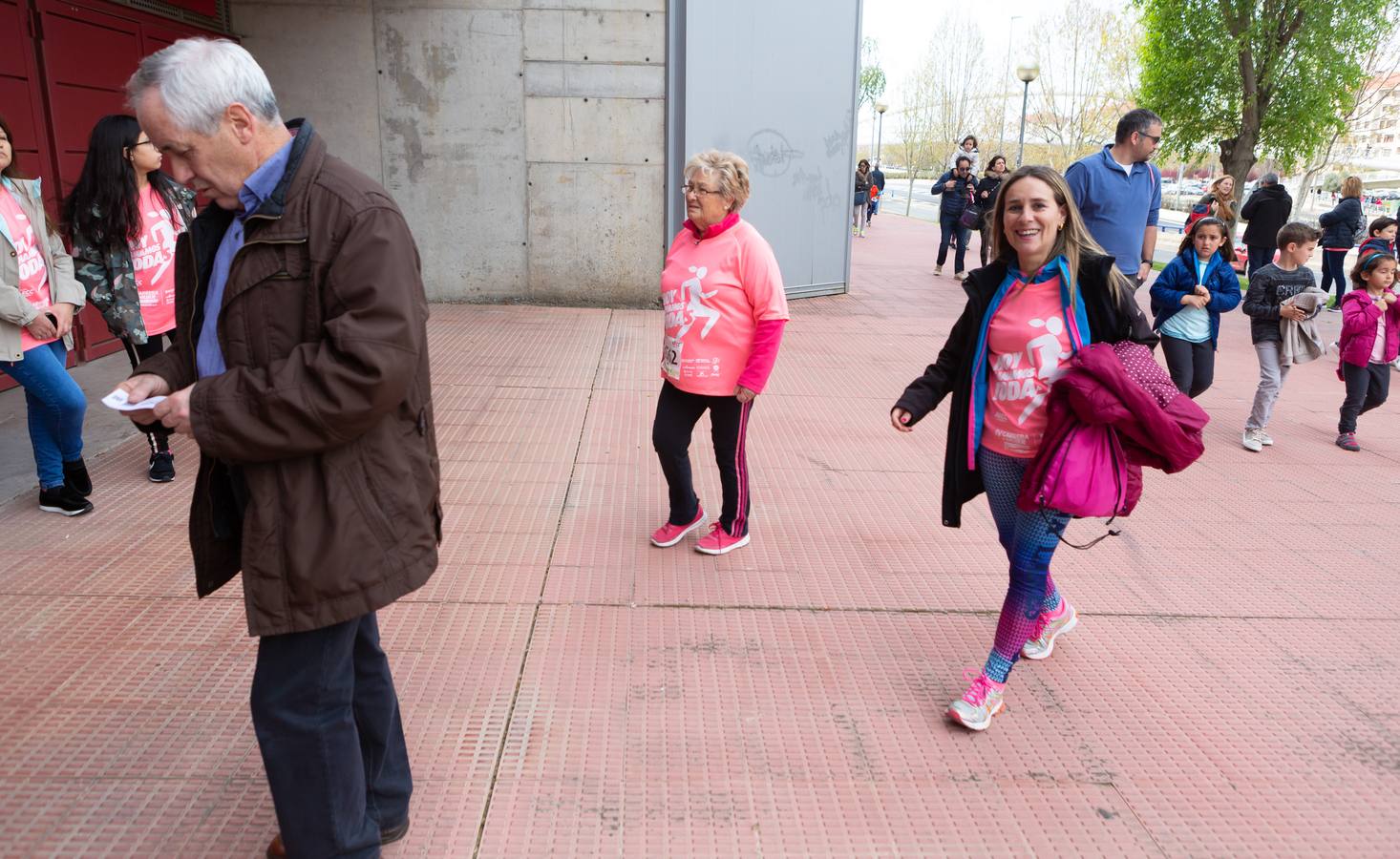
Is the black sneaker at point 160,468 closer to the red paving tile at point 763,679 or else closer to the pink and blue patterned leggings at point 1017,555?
the red paving tile at point 763,679

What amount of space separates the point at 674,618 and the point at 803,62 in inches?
340

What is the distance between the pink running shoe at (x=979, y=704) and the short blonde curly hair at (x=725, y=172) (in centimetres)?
199

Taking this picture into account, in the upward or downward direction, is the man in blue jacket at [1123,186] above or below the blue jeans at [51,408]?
above

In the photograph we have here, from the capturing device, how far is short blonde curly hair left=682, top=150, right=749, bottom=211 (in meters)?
3.82

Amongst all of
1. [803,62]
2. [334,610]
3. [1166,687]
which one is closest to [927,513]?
[1166,687]

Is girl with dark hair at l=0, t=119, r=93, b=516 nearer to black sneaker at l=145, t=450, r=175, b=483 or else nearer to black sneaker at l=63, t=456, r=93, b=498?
black sneaker at l=63, t=456, r=93, b=498

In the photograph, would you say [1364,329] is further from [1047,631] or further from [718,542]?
[718,542]

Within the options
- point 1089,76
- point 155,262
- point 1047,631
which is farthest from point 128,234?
point 1089,76

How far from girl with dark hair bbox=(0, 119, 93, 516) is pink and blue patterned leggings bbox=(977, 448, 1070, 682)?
158 inches

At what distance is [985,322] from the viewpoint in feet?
10.3

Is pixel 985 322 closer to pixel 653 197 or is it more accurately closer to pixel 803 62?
pixel 653 197

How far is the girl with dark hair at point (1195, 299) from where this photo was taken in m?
6.05

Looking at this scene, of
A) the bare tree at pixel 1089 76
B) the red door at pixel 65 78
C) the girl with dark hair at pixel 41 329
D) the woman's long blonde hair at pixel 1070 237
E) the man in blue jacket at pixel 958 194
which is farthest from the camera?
the bare tree at pixel 1089 76

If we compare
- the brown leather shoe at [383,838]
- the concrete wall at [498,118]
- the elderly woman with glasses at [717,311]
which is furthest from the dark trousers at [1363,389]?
the brown leather shoe at [383,838]
